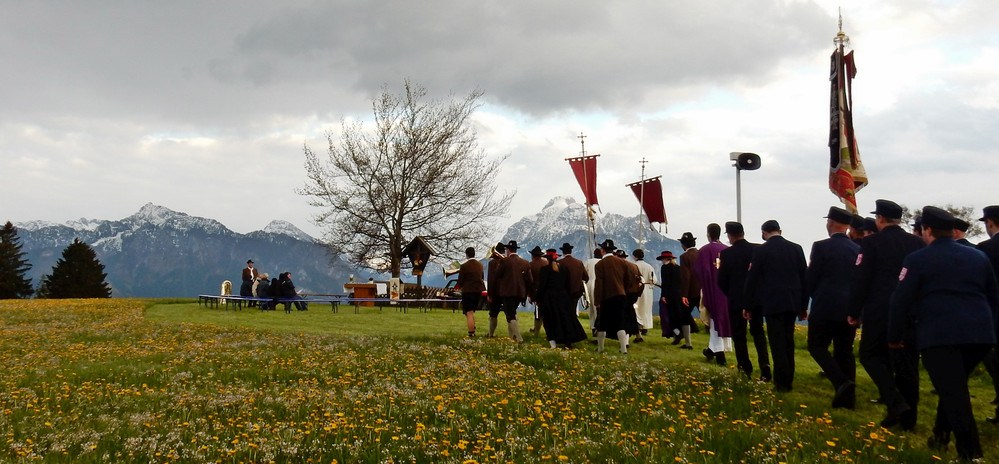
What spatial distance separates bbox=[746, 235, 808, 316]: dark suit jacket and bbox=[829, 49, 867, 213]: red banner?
336 inches

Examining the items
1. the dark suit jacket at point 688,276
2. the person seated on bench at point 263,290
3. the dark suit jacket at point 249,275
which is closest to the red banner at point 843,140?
the dark suit jacket at point 688,276

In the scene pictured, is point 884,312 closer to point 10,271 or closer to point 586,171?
point 586,171

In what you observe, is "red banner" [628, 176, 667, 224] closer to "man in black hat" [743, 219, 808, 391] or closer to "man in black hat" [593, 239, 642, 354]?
"man in black hat" [593, 239, 642, 354]

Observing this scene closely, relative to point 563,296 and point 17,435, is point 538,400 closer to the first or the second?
point 17,435

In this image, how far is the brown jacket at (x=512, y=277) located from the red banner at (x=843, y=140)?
26.4ft

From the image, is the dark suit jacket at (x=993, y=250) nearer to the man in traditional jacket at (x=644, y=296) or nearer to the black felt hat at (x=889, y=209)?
the black felt hat at (x=889, y=209)

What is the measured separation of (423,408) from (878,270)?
513 centimetres

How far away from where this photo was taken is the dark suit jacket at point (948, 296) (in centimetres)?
599

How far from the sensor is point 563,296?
14422mm

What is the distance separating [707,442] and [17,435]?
20.8 feet

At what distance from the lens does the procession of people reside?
20.0 ft

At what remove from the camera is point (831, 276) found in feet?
27.5

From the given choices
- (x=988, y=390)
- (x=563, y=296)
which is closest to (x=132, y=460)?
(x=563, y=296)

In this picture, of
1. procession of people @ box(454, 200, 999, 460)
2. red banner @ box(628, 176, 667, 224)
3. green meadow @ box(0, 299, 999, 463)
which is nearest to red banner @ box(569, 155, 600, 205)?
red banner @ box(628, 176, 667, 224)
